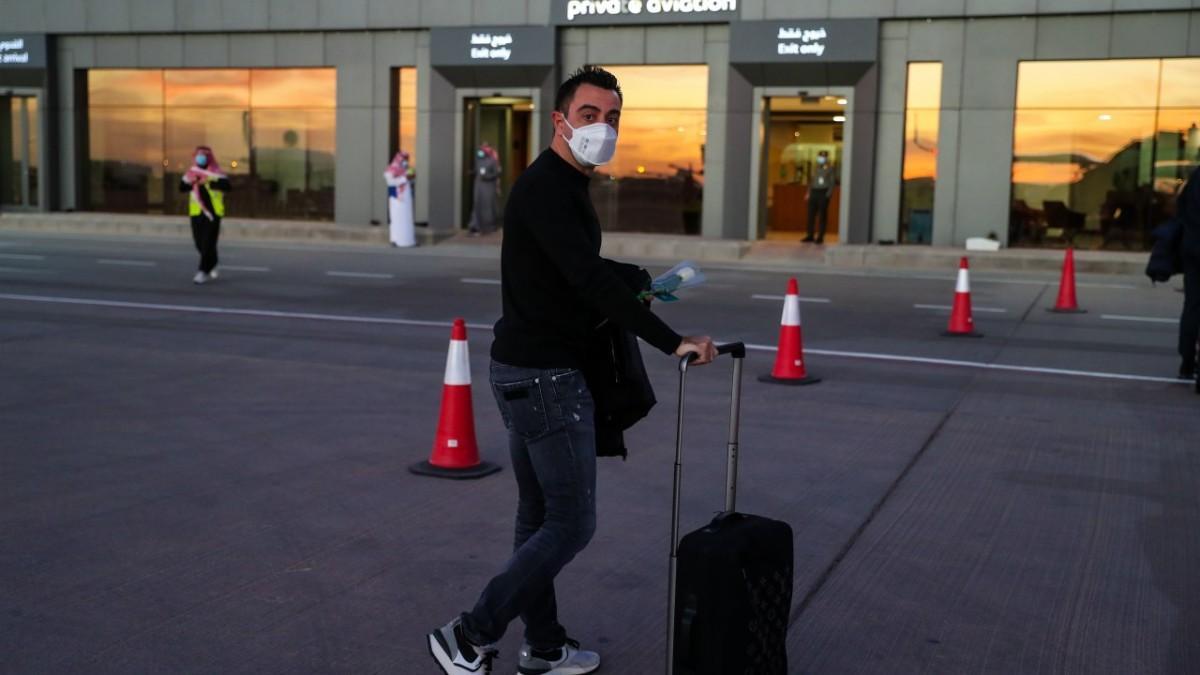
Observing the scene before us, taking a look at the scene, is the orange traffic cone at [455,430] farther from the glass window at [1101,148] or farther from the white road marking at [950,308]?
the glass window at [1101,148]

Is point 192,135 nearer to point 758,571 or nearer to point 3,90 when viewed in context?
point 3,90

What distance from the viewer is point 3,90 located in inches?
1339

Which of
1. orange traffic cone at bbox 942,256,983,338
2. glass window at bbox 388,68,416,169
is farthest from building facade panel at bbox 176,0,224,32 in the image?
orange traffic cone at bbox 942,256,983,338

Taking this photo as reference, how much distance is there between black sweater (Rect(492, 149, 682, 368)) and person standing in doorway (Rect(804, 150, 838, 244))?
24009mm

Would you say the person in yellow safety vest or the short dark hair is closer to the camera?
the short dark hair

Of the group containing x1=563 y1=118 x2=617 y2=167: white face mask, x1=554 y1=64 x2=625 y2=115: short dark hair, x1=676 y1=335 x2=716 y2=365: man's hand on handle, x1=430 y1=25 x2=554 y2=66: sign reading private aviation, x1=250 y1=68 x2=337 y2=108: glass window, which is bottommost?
x1=676 y1=335 x2=716 y2=365: man's hand on handle

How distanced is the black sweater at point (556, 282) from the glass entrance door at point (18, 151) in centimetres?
3336

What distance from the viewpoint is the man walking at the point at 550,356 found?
3.94 metres

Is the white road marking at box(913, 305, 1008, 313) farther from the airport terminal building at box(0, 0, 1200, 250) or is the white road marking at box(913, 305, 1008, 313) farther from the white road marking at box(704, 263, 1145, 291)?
the airport terminal building at box(0, 0, 1200, 250)

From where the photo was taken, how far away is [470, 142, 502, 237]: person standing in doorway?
28.2 metres

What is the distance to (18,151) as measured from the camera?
1380 inches

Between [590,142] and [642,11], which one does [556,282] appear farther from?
[642,11]

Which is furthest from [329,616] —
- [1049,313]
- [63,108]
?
[63,108]

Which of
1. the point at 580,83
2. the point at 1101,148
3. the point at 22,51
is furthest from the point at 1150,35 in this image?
the point at 22,51
